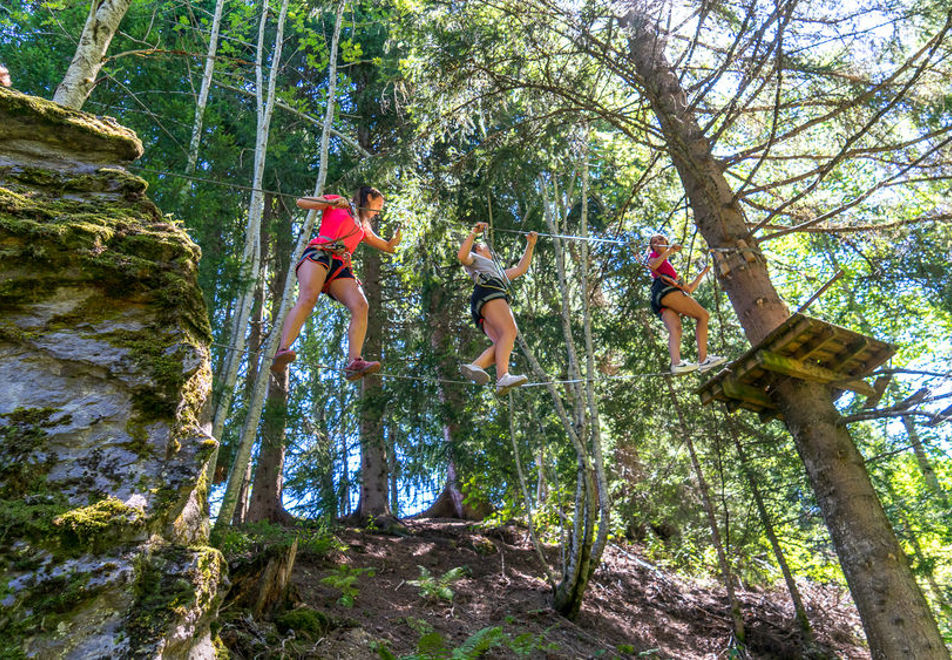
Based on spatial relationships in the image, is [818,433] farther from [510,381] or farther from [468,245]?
[468,245]

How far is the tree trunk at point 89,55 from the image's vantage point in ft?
16.9

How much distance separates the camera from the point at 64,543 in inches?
101

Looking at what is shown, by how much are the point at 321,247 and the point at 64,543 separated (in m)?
3.10

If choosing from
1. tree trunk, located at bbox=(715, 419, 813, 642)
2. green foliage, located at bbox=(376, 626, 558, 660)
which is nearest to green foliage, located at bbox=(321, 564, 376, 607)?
green foliage, located at bbox=(376, 626, 558, 660)

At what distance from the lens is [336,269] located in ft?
17.5

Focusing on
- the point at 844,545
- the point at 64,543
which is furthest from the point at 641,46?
the point at 64,543

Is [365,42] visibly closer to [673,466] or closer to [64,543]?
[673,466]

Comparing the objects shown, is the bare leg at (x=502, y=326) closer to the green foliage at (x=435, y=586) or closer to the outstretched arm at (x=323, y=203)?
the outstretched arm at (x=323, y=203)

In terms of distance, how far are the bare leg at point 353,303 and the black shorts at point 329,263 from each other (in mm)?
43

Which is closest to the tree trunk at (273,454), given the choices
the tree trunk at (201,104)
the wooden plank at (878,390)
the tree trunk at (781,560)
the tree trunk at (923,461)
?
the tree trunk at (201,104)

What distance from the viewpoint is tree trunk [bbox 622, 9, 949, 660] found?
5.21m

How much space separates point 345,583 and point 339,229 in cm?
367

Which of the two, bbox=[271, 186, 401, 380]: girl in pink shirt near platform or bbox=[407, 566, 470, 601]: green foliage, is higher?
bbox=[271, 186, 401, 380]: girl in pink shirt near platform

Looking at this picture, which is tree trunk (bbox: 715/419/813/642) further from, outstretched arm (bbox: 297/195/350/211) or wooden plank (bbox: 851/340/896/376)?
outstretched arm (bbox: 297/195/350/211)
